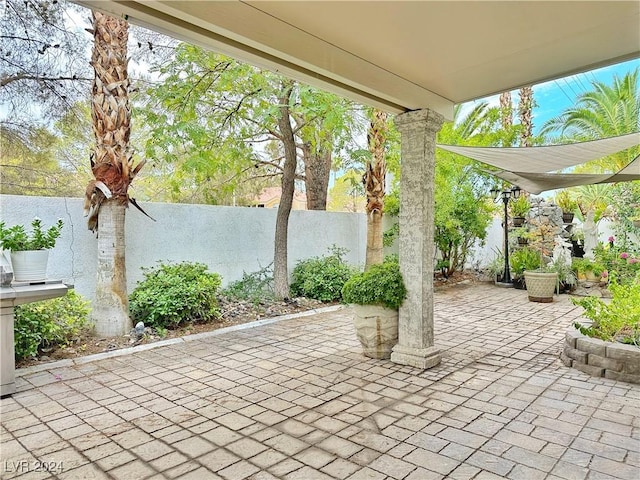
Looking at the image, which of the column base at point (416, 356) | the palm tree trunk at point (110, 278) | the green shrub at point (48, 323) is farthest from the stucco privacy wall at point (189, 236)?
the column base at point (416, 356)

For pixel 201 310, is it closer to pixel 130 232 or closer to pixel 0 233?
pixel 130 232

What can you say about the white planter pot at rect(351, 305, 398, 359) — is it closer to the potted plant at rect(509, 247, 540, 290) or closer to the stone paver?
the stone paver

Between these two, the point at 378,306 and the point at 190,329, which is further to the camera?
the point at 190,329

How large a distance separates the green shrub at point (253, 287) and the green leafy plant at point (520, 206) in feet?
21.5

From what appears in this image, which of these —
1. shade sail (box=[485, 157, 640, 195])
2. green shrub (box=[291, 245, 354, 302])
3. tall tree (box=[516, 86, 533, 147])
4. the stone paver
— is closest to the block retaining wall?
the stone paver

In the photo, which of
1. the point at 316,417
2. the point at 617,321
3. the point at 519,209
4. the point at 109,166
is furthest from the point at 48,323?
the point at 519,209

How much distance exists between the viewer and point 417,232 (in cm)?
394

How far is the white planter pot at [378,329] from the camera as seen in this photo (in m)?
4.14

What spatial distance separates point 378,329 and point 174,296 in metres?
2.68

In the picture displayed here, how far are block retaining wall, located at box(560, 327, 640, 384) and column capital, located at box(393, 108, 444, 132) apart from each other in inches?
97.9

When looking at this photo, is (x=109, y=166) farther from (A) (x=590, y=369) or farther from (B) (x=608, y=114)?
(B) (x=608, y=114)

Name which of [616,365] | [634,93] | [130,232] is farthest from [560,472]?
[634,93]

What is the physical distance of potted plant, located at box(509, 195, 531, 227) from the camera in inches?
395

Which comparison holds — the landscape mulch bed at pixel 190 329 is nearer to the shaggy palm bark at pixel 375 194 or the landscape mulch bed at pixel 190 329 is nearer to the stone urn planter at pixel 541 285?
the shaggy palm bark at pixel 375 194
